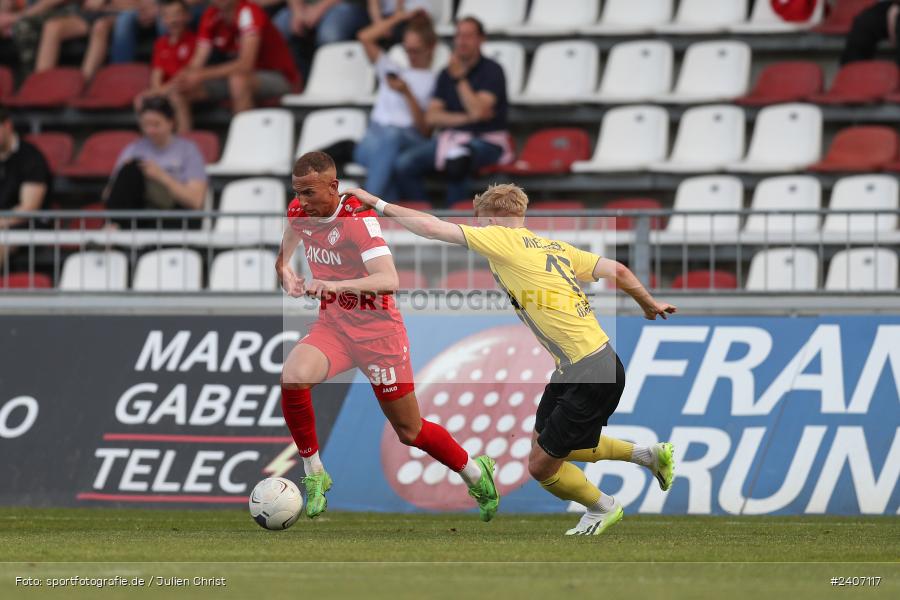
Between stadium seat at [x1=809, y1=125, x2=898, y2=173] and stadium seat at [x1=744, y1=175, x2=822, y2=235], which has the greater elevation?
stadium seat at [x1=809, y1=125, x2=898, y2=173]

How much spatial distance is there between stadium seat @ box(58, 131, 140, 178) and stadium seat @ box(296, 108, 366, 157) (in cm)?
203

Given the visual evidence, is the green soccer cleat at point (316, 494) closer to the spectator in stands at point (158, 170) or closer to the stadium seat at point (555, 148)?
the spectator in stands at point (158, 170)

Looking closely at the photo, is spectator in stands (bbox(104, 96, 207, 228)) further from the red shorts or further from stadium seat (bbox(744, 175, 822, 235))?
the red shorts

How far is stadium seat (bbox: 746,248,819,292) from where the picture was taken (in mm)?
13055

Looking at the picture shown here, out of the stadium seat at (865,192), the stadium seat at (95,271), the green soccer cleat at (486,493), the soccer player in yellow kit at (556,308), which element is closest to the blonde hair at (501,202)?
the soccer player in yellow kit at (556,308)

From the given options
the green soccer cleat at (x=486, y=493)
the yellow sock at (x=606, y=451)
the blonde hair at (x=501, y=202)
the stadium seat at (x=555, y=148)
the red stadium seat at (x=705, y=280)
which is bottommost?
the green soccer cleat at (x=486, y=493)

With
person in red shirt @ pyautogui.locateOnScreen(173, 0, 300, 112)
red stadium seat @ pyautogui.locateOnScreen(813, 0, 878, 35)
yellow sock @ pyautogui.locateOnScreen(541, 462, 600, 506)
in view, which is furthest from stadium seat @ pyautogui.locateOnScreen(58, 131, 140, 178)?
yellow sock @ pyautogui.locateOnScreen(541, 462, 600, 506)

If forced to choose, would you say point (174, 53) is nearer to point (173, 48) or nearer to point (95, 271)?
point (173, 48)

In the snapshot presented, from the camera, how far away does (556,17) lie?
17.8 meters

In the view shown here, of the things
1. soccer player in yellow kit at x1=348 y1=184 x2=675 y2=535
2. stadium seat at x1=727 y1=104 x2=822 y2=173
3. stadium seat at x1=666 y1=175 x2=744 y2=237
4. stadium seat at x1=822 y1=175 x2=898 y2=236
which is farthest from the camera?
stadium seat at x1=727 y1=104 x2=822 y2=173

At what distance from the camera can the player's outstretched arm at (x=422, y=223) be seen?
9383 mm

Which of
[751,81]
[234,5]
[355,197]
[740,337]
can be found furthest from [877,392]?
[234,5]

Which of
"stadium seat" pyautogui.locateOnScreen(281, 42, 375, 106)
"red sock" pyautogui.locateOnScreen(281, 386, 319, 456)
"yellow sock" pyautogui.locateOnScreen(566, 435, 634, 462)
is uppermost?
"stadium seat" pyautogui.locateOnScreen(281, 42, 375, 106)

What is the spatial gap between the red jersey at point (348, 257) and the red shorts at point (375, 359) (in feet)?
0.20
